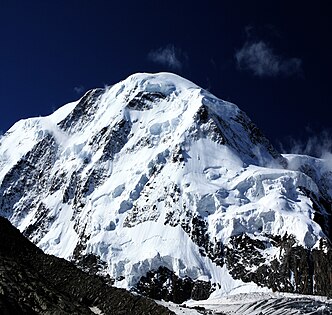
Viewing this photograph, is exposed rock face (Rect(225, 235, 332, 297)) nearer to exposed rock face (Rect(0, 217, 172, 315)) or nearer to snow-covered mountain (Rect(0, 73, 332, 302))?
snow-covered mountain (Rect(0, 73, 332, 302))

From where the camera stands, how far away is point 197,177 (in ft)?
554

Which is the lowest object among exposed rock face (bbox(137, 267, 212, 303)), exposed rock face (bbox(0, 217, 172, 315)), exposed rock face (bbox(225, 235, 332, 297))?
exposed rock face (bbox(225, 235, 332, 297))

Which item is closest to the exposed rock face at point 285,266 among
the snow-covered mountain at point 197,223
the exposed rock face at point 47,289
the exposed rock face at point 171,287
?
the snow-covered mountain at point 197,223

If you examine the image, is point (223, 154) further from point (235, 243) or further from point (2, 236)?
point (2, 236)

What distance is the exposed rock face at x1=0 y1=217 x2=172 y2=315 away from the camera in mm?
31328

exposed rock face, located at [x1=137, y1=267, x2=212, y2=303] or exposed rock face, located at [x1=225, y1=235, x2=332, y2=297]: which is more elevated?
exposed rock face, located at [x1=137, y1=267, x2=212, y2=303]

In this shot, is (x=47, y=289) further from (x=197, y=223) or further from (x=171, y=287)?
(x=197, y=223)

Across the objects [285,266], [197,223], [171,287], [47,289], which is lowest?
[285,266]

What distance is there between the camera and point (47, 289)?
3491 centimetres

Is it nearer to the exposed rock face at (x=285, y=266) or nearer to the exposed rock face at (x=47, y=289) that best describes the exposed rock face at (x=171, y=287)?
the exposed rock face at (x=285, y=266)

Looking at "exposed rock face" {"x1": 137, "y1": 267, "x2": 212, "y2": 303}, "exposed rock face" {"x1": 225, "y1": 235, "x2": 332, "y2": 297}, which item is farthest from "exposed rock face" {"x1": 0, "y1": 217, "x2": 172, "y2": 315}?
"exposed rock face" {"x1": 225, "y1": 235, "x2": 332, "y2": 297}

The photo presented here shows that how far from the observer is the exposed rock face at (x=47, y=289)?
31328 millimetres

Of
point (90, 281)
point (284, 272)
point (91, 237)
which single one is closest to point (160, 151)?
point (91, 237)

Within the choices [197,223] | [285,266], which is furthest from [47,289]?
[197,223]
